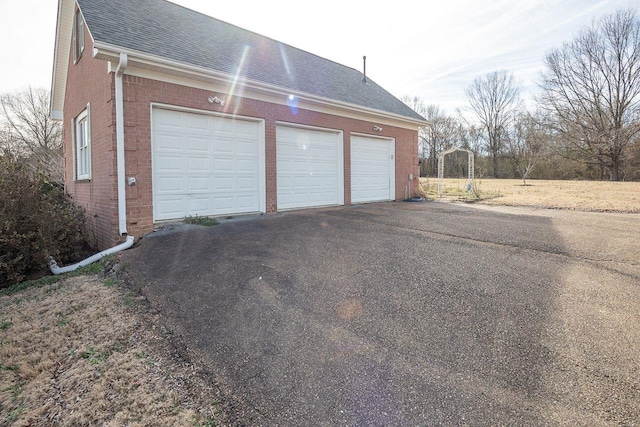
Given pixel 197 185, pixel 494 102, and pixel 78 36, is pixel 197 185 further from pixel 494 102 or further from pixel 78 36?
pixel 494 102

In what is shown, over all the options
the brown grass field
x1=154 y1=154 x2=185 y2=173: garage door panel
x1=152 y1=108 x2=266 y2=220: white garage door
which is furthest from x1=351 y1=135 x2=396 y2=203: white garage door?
the brown grass field

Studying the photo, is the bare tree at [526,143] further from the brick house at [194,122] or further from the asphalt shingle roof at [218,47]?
the brick house at [194,122]

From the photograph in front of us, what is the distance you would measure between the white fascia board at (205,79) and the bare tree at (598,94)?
2765 cm

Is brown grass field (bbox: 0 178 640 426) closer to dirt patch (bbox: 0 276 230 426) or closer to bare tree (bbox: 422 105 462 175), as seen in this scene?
dirt patch (bbox: 0 276 230 426)

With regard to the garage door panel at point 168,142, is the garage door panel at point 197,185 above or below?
below

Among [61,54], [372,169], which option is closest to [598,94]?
[372,169]

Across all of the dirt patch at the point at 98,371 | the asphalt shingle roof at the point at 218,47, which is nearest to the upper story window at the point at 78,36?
the asphalt shingle roof at the point at 218,47

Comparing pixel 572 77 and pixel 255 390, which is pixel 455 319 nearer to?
pixel 255 390

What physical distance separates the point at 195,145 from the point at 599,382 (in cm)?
746

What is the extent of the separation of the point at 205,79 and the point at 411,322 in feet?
21.6

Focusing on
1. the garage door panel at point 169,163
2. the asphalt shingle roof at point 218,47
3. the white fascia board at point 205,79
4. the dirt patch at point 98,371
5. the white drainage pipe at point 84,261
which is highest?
the asphalt shingle roof at point 218,47

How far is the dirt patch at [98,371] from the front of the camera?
226 centimetres

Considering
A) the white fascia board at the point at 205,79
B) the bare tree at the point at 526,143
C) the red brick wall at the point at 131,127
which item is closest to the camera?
the white fascia board at the point at 205,79

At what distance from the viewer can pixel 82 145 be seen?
9.43m
